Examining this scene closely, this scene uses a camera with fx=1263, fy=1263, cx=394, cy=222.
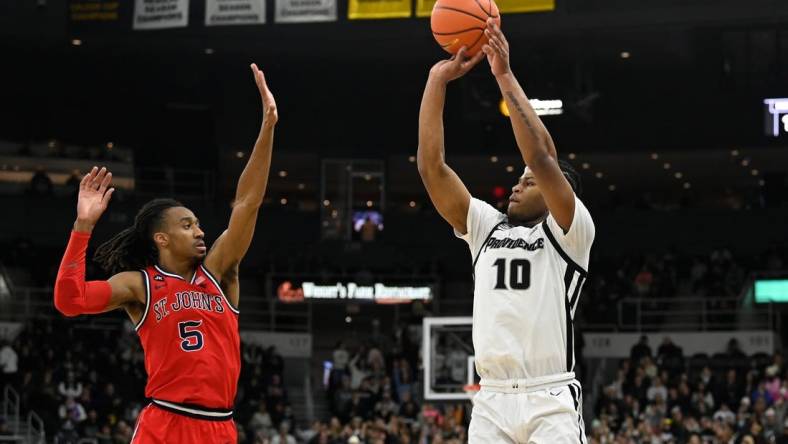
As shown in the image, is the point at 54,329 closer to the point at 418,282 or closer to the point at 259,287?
the point at 259,287

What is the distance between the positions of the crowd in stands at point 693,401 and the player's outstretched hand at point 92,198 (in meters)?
14.9

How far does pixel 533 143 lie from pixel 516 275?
2.17 feet

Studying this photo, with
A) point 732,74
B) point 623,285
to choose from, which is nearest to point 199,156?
point 623,285

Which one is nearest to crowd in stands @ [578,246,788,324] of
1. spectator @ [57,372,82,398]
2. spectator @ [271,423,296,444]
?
spectator @ [271,423,296,444]

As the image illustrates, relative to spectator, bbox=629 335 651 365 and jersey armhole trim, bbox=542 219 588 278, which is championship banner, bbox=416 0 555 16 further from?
jersey armhole trim, bbox=542 219 588 278

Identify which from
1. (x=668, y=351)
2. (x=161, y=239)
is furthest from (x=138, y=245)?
(x=668, y=351)

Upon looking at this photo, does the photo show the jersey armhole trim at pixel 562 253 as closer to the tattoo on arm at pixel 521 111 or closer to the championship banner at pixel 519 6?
the tattoo on arm at pixel 521 111

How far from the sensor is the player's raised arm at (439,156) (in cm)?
658

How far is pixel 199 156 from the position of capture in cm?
3653

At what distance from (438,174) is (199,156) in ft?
100

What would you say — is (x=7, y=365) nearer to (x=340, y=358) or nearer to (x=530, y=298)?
(x=340, y=358)

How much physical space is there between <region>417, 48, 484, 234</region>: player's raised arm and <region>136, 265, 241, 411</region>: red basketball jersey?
1.26 metres

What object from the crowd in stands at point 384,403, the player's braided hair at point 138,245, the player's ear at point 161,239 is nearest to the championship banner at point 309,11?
the crowd in stands at point 384,403

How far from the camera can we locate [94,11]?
2514 centimetres
